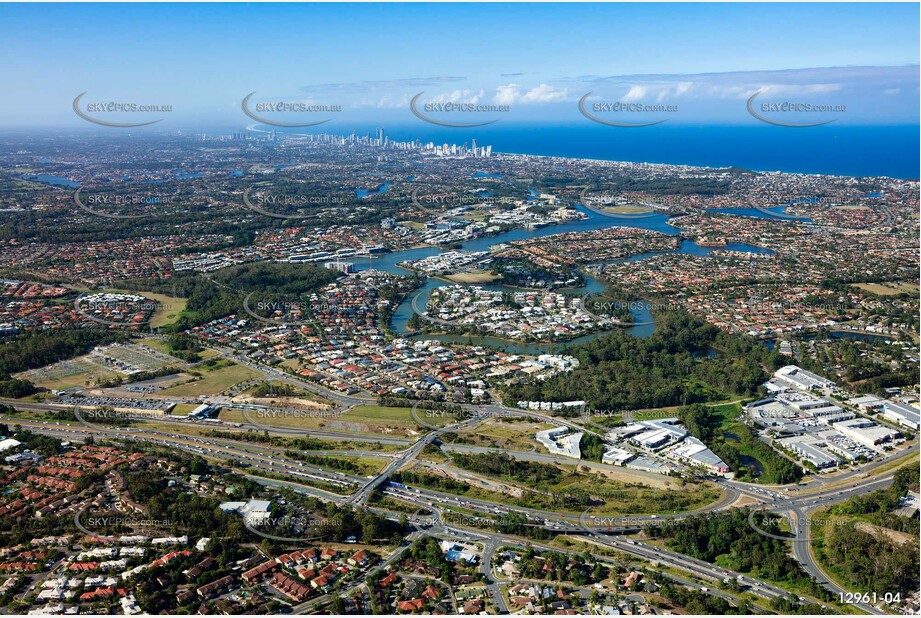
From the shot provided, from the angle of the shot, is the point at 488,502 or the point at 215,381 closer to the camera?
the point at 488,502

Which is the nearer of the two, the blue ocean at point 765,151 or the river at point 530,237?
the river at point 530,237

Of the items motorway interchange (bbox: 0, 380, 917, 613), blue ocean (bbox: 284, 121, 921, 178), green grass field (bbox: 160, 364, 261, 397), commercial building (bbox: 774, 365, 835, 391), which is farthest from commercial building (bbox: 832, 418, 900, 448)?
blue ocean (bbox: 284, 121, 921, 178)

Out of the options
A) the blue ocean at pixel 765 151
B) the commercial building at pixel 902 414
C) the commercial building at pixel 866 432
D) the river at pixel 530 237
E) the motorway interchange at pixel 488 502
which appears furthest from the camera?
the blue ocean at pixel 765 151

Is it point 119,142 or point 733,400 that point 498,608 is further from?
point 119,142

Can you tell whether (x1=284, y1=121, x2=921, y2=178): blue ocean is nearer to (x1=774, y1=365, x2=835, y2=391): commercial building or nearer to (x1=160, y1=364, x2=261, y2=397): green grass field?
(x1=774, y1=365, x2=835, y2=391): commercial building

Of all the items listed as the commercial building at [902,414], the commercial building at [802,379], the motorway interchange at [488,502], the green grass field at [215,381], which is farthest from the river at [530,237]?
the commercial building at [902,414]

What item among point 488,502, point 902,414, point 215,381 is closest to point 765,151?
point 902,414

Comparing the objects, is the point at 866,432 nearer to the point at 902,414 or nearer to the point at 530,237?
the point at 902,414

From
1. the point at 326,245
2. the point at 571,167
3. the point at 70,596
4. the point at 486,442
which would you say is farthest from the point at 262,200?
the point at 70,596

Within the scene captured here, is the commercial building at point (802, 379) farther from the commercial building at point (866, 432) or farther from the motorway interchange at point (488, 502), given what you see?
the motorway interchange at point (488, 502)

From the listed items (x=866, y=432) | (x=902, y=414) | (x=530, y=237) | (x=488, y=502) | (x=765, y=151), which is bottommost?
(x=488, y=502)

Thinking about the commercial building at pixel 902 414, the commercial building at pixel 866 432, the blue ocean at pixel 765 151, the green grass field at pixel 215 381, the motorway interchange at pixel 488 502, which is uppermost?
the blue ocean at pixel 765 151
